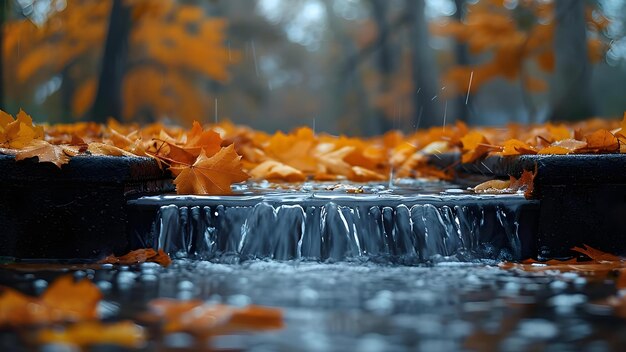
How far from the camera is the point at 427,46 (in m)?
14.8

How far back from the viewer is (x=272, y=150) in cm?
480

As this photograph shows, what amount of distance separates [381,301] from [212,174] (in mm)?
1304

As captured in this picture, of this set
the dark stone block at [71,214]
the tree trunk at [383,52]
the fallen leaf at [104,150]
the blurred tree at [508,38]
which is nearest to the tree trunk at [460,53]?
the tree trunk at [383,52]

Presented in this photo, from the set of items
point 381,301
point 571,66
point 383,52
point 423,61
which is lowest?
point 381,301

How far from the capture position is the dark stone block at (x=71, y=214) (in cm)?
290

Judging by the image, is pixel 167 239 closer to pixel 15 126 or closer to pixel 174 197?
pixel 174 197

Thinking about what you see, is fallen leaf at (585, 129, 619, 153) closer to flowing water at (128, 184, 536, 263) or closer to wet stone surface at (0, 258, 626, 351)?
flowing water at (128, 184, 536, 263)

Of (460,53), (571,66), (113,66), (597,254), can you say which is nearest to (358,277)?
(597,254)


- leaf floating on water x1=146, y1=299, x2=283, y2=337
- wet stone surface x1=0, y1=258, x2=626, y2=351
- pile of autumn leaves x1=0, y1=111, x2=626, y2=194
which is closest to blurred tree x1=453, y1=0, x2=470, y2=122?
pile of autumn leaves x1=0, y1=111, x2=626, y2=194

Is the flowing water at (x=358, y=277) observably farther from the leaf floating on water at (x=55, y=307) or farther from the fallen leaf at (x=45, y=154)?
the fallen leaf at (x=45, y=154)

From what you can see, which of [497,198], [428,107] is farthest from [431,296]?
[428,107]

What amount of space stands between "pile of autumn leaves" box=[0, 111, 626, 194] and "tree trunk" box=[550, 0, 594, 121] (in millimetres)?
4584

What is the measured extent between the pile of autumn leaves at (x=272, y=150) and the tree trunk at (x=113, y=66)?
25.3 ft

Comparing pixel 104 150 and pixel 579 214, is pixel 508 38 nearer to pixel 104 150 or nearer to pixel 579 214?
pixel 579 214
